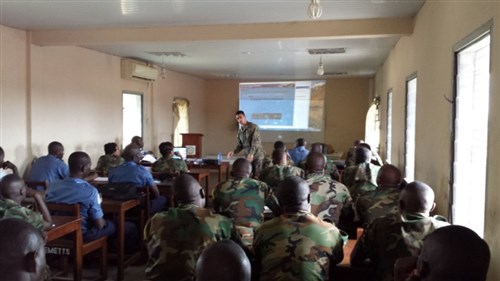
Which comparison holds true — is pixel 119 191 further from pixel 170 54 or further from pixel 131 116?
pixel 131 116

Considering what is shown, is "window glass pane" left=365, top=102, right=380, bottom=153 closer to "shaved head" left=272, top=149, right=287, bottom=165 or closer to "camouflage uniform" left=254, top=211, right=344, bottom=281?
"shaved head" left=272, top=149, right=287, bottom=165

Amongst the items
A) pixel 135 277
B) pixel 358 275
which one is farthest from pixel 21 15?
pixel 358 275

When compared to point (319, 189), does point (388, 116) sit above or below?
above

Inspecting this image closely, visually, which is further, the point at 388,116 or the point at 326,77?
the point at 326,77

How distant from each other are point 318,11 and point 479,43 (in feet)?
3.23

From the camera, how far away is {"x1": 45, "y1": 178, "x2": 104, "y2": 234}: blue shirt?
3484mm

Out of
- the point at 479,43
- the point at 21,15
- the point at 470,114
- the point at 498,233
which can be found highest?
the point at 21,15

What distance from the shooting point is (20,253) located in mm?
1276

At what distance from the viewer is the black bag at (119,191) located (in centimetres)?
411

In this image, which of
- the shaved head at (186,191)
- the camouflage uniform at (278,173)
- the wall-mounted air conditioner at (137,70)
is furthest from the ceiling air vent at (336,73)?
the shaved head at (186,191)

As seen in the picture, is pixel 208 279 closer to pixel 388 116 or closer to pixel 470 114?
pixel 470 114

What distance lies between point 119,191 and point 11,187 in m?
1.37

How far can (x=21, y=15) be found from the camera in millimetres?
4965

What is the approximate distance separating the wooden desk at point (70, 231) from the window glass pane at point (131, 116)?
5.36 m
